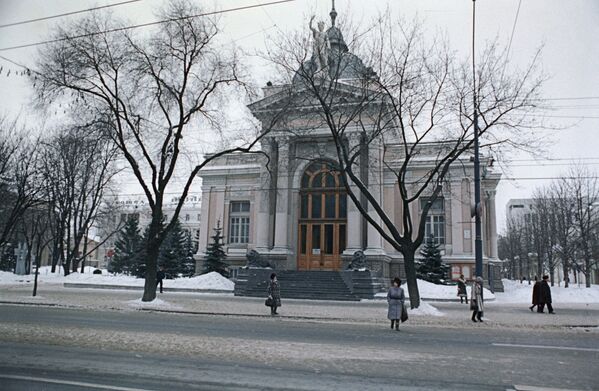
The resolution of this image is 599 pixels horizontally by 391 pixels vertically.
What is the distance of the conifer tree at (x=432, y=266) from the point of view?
33312 millimetres

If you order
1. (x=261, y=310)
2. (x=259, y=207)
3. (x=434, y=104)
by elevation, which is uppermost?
(x=434, y=104)

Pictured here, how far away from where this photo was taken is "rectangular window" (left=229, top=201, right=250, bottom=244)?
4003 cm

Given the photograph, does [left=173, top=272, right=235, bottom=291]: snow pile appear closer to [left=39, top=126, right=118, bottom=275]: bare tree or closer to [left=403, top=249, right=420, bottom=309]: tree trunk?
[left=39, top=126, right=118, bottom=275]: bare tree

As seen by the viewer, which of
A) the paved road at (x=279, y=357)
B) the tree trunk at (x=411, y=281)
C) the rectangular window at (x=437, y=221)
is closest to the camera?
the paved road at (x=279, y=357)

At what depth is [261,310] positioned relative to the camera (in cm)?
2041

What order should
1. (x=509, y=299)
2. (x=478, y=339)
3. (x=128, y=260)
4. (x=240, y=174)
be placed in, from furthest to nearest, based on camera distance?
(x=128, y=260) → (x=240, y=174) → (x=509, y=299) → (x=478, y=339)

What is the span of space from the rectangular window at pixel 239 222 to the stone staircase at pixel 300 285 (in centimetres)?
809

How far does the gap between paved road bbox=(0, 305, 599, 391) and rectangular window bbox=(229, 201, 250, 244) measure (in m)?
25.4

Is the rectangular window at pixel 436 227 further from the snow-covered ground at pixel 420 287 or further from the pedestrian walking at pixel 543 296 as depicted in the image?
the pedestrian walking at pixel 543 296

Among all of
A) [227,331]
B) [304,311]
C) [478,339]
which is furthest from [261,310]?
[478,339]

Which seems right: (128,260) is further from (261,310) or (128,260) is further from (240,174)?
(261,310)

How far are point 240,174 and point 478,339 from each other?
1192 inches

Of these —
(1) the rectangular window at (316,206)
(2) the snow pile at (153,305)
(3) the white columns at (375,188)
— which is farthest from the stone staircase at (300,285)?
(2) the snow pile at (153,305)

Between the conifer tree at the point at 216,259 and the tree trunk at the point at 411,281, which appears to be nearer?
the tree trunk at the point at 411,281
